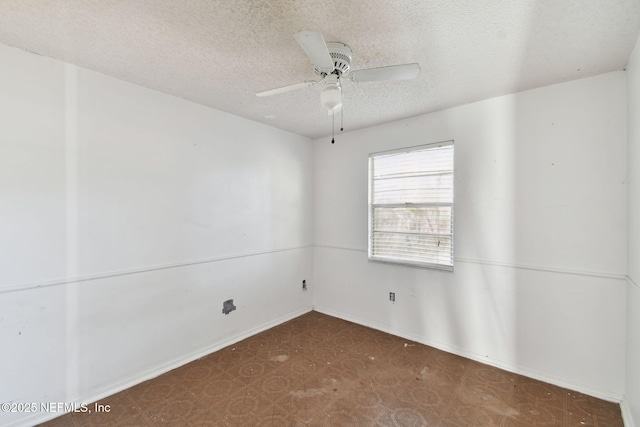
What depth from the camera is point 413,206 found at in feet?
10.6

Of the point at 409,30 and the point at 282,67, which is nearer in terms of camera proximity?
the point at 409,30

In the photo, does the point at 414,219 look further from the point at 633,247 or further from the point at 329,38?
the point at 329,38

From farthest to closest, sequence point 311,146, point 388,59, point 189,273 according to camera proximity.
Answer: point 311,146
point 189,273
point 388,59

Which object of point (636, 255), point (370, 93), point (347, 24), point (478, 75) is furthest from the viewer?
point (370, 93)

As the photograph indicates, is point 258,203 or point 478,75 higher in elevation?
point 478,75

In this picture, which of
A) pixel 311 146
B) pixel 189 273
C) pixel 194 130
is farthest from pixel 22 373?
pixel 311 146

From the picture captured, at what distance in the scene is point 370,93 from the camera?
252 centimetres

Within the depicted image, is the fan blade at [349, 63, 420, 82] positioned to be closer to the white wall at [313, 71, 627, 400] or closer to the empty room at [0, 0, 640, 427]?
A: the empty room at [0, 0, 640, 427]

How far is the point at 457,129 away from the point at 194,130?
276 centimetres

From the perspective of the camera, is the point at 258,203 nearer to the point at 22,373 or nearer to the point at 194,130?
the point at 194,130

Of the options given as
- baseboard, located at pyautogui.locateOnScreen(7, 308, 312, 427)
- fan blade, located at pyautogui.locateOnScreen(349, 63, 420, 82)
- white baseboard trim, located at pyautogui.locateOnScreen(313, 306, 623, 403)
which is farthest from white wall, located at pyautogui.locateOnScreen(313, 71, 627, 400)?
baseboard, located at pyautogui.locateOnScreen(7, 308, 312, 427)

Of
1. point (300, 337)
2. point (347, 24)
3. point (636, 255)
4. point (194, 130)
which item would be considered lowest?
point (300, 337)

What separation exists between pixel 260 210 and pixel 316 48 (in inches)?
91.0

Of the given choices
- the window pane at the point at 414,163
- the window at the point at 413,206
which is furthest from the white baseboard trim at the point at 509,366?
the window pane at the point at 414,163
